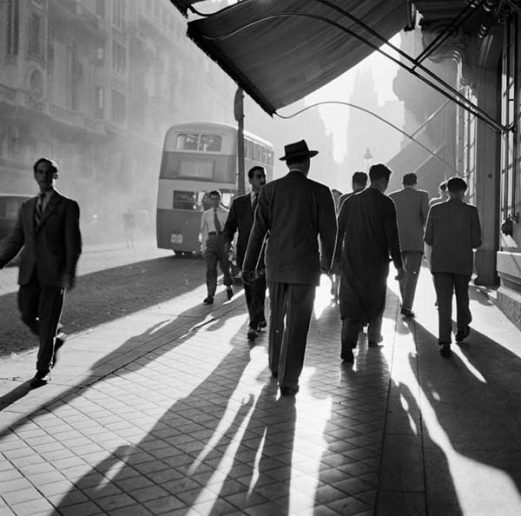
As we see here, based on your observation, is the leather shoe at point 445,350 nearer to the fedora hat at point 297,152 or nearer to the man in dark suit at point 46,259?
the fedora hat at point 297,152

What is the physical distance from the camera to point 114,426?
4.29 meters

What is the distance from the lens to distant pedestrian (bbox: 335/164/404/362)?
20.5 ft

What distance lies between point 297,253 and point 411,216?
428cm

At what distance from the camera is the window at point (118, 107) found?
48566mm

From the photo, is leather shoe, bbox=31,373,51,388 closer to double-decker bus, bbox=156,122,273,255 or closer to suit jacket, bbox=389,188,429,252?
suit jacket, bbox=389,188,429,252

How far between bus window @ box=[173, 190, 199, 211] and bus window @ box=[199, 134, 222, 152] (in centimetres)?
137

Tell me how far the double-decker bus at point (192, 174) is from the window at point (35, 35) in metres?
19.5

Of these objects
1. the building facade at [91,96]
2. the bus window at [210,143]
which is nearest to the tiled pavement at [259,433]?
the bus window at [210,143]

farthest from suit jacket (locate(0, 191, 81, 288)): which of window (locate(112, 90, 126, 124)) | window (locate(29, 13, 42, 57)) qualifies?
window (locate(112, 90, 126, 124))

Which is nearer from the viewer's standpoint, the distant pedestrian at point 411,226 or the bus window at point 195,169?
the distant pedestrian at point 411,226

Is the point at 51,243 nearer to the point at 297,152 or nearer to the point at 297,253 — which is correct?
the point at 297,253

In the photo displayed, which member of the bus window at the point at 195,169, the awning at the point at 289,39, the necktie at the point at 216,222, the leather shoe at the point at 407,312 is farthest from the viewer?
the bus window at the point at 195,169

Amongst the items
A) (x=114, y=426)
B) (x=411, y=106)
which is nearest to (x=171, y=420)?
(x=114, y=426)

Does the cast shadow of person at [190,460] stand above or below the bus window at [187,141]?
below
